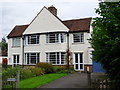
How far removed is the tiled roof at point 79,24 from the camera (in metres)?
26.8

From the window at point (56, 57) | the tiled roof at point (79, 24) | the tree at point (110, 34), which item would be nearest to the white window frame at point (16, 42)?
the window at point (56, 57)

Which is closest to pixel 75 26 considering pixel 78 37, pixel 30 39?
pixel 78 37

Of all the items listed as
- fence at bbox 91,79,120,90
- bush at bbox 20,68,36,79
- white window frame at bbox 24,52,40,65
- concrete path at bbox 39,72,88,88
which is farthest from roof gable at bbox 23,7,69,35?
fence at bbox 91,79,120,90

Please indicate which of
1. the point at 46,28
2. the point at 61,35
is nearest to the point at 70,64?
the point at 61,35

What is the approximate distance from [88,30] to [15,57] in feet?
43.7

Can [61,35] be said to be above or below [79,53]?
above

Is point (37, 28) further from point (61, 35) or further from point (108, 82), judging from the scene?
point (108, 82)

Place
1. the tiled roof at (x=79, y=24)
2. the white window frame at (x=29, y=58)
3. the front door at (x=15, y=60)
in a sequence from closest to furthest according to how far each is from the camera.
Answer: the tiled roof at (x=79, y=24) < the white window frame at (x=29, y=58) < the front door at (x=15, y=60)

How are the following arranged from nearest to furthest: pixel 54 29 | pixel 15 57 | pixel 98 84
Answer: pixel 98 84
pixel 54 29
pixel 15 57

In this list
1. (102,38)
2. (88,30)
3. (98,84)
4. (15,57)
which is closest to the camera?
(102,38)

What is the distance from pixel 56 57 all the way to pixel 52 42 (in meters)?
2.35

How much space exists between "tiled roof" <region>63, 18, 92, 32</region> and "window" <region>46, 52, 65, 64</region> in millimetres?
4170

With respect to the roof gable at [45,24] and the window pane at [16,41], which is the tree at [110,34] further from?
the window pane at [16,41]

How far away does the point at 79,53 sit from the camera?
2644 cm
